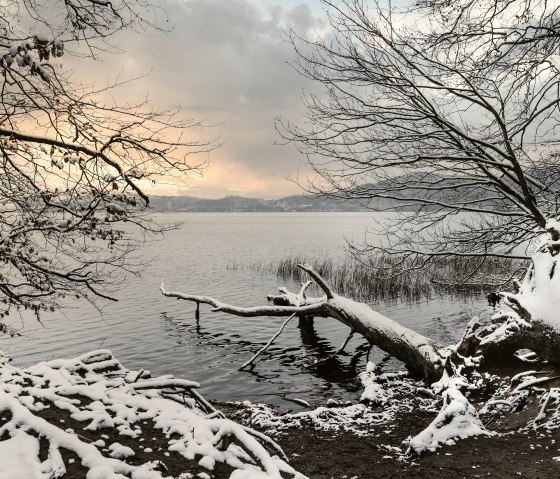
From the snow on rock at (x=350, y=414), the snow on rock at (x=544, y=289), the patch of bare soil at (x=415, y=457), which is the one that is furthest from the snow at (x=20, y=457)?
the snow on rock at (x=544, y=289)

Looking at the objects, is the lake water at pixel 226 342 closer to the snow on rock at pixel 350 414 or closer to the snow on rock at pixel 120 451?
the snow on rock at pixel 350 414

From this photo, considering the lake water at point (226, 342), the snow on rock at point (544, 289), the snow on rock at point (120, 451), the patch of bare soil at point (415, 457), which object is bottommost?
the lake water at point (226, 342)

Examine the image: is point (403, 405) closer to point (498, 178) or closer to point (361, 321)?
point (361, 321)

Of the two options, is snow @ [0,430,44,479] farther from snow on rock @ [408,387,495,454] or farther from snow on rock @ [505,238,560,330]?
snow on rock @ [505,238,560,330]

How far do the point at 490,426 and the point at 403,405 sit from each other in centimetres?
215

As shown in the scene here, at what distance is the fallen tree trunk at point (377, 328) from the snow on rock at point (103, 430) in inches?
249

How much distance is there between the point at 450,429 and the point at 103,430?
4338mm

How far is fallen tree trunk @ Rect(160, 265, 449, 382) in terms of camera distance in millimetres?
8961

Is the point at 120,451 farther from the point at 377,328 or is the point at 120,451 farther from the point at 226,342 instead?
the point at 226,342

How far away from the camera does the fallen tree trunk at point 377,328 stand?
29.4ft

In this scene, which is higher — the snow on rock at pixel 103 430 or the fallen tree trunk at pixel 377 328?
the snow on rock at pixel 103 430

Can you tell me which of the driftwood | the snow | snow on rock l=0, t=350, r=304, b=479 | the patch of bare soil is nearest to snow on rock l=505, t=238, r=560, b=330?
the driftwood

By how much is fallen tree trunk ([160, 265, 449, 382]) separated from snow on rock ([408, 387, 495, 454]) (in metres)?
2.67

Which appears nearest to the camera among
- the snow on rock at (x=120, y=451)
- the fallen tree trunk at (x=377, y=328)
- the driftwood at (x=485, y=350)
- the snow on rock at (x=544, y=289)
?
the snow on rock at (x=120, y=451)
